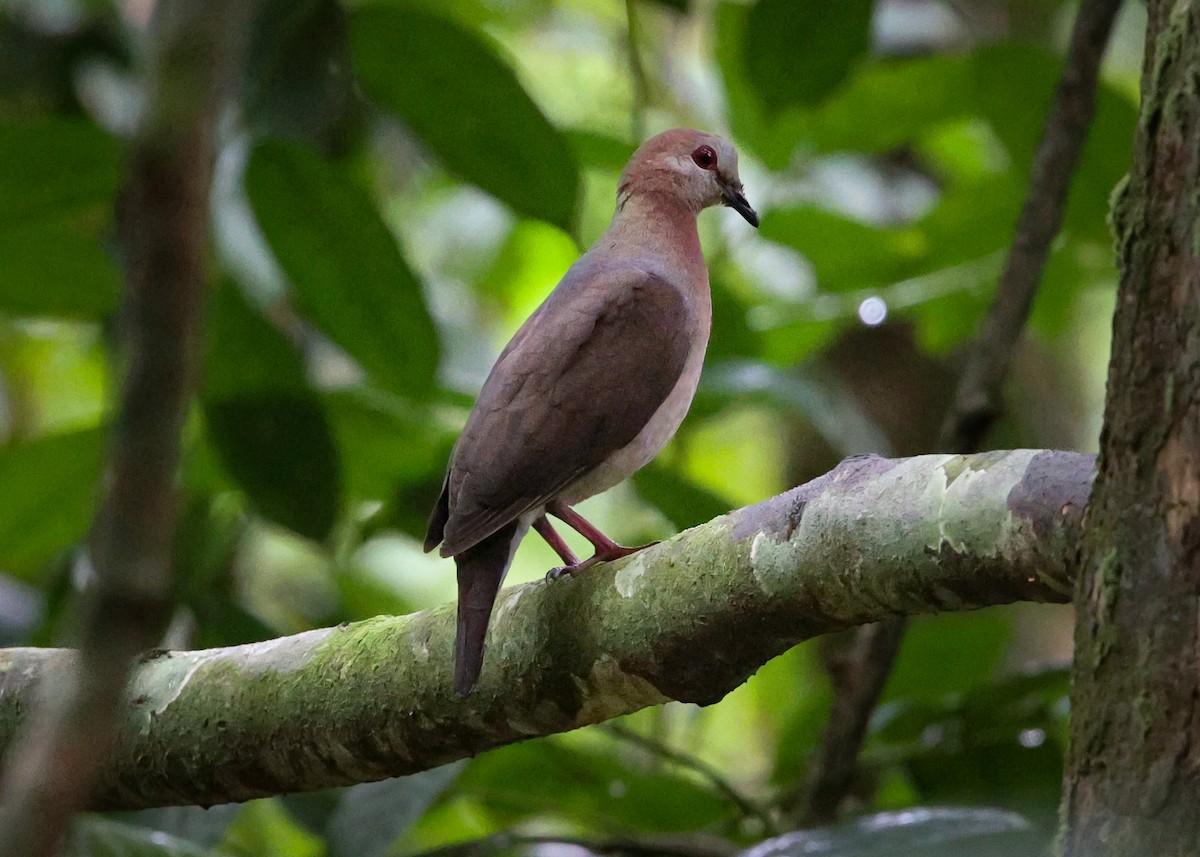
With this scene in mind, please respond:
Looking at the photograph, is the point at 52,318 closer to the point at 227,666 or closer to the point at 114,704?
the point at 227,666

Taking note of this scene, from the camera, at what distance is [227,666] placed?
2.68 metres

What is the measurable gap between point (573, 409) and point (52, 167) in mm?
1401

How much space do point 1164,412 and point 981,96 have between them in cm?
285

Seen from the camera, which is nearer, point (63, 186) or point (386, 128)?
point (63, 186)

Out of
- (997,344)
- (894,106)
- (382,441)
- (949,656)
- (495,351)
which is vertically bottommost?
(949,656)

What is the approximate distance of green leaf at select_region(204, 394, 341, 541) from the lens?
138 inches

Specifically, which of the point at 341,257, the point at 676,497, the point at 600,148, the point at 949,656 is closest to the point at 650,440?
the point at 676,497

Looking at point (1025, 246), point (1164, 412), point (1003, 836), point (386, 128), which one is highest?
point (386, 128)

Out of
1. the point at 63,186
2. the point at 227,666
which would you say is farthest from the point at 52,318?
the point at 227,666

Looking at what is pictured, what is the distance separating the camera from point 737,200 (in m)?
3.88

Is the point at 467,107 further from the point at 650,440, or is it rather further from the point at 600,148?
the point at 600,148

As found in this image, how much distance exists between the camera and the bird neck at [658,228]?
140 inches

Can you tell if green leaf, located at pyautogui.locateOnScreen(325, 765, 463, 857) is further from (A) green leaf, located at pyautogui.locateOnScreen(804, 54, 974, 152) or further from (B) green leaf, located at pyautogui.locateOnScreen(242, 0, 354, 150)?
(A) green leaf, located at pyautogui.locateOnScreen(804, 54, 974, 152)

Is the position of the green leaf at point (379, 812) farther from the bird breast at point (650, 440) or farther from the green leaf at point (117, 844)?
the bird breast at point (650, 440)
